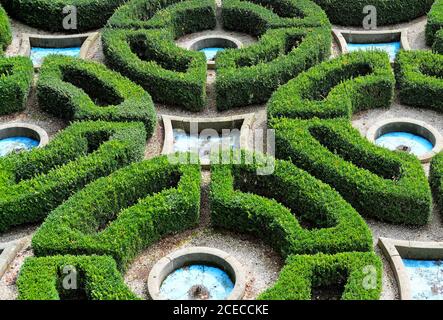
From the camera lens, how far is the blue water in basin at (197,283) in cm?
1590

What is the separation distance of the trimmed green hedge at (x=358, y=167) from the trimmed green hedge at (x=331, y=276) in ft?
5.92

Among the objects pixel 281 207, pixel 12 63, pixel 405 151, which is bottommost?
pixel 281 207

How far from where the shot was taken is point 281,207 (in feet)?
55.6

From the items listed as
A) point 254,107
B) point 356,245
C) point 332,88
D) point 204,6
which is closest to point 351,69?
point 332,88

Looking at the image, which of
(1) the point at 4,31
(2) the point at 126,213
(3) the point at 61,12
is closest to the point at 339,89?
(2) the point at 126,213

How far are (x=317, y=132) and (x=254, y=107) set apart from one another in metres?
2.54

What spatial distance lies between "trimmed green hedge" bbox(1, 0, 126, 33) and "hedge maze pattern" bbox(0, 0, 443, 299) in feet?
0.15

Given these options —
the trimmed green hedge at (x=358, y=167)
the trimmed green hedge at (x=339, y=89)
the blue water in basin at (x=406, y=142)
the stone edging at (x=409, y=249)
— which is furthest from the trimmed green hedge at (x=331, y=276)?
the trimmed green hedge at (x=339, y=89)

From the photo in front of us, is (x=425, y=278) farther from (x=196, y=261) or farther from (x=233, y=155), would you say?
(x=233, y=155)

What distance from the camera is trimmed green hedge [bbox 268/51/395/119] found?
1978cm

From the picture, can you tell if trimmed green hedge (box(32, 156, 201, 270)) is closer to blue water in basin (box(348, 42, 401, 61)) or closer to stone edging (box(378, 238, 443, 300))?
stone edging (box(378, 238, 443, 300))

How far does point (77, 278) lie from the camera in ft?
51.5

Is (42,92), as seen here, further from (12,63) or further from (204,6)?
(204,6)
